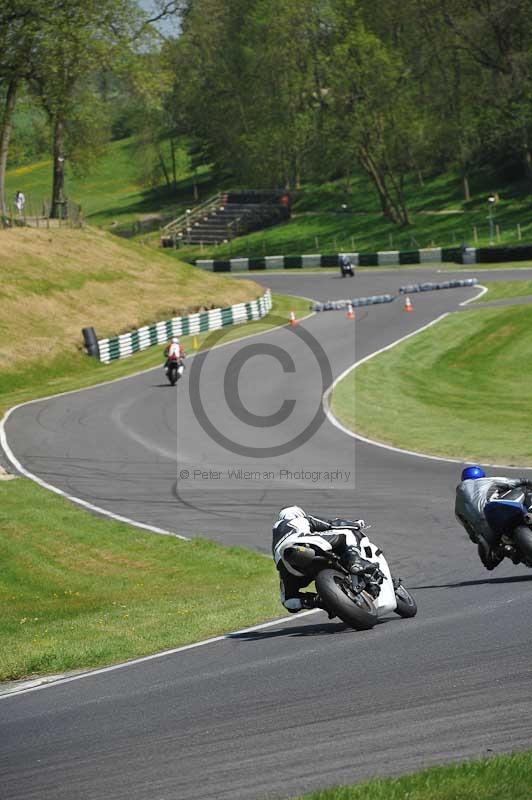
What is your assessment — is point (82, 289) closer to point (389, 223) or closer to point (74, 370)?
point (74, 370)

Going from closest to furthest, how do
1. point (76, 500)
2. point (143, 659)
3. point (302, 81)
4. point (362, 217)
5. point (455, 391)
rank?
point (143, 659), point (76, 500), point (455, 391), point (362, 217), point (302, 81)

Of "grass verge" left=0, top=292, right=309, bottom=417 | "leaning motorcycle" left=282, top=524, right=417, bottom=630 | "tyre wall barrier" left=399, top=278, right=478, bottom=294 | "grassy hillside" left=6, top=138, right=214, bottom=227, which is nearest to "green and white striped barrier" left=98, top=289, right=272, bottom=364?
"grass verge" left=0, top=292, right=309, bottom=417

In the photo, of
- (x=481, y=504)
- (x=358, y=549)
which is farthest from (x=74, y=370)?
(x=358, y=549)

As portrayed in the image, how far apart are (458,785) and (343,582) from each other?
427 cm

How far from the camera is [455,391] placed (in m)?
36.4

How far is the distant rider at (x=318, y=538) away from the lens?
1074 centimetres

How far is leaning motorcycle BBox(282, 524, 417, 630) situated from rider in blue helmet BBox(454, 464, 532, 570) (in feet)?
5.82

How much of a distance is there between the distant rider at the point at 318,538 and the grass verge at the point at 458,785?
4074 mm

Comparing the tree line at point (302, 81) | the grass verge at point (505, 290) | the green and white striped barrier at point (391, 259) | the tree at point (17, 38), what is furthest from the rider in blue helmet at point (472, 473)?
the green and white striped barrier at point (391, 259)

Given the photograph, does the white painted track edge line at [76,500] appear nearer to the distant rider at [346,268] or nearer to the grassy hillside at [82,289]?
the grassy hillside at [82,289]

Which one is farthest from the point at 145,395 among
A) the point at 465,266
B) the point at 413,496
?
the point at 465,266

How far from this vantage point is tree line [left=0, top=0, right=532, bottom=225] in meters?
62.6

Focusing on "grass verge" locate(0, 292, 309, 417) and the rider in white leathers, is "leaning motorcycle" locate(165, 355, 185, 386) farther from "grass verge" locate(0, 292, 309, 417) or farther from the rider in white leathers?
the rider in white leathers

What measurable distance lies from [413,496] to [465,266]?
2038 inches
